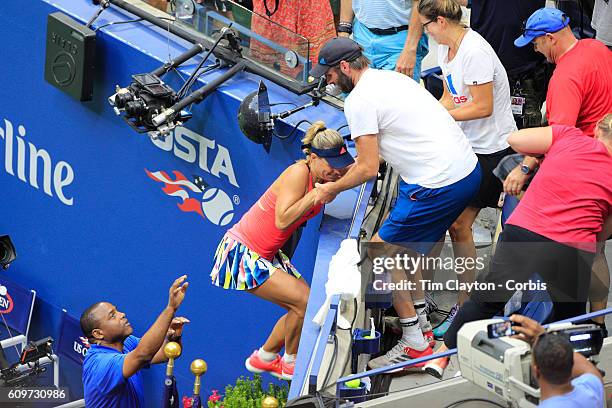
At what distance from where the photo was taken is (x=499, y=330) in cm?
469

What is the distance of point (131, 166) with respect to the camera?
8258 millimetres

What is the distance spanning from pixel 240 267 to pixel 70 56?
2.72 m

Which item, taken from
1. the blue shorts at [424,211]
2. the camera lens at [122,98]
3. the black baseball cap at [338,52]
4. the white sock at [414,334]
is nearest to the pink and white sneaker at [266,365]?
the white sock at [414,334]

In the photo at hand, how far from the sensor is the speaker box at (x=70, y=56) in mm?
8023

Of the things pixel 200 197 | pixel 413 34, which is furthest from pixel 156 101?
pixel 413 34

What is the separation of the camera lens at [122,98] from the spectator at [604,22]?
2925mm

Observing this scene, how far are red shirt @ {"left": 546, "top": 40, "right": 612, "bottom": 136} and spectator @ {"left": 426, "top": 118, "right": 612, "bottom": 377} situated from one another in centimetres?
58

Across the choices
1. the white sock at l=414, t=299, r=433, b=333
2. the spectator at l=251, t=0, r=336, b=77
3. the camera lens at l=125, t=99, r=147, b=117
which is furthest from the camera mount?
the white sock at l=414, t=299, r=433, b=333

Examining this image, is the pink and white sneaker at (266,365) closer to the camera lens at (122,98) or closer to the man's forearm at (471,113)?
the man's forearm at (471,113)

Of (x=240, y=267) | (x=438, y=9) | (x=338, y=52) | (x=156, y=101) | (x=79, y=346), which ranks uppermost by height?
(x=438, y=9)

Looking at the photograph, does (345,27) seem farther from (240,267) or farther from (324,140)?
(240,267)

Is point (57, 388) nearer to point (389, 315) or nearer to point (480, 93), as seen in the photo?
point (389, 315)

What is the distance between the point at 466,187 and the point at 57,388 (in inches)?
169

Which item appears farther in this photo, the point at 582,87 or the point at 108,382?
the point at 582,87
